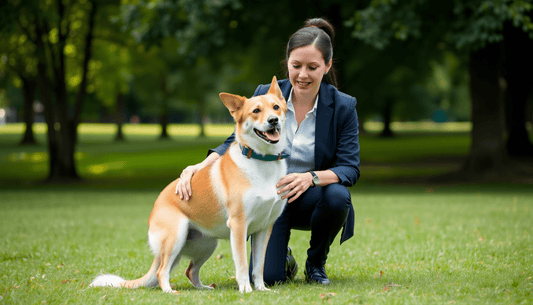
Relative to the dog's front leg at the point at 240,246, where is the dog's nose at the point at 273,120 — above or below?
above

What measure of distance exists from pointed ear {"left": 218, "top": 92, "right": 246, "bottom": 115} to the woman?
26.9 inches

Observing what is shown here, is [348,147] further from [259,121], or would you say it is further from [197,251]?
[197,251]

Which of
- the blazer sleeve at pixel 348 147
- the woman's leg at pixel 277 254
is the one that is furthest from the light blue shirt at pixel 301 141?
the woman's leg at pixel 277 254

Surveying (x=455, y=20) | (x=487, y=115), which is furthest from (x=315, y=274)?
(x=487, y=115)

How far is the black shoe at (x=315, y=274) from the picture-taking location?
4.70m

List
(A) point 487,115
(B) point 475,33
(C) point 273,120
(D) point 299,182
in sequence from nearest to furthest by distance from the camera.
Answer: (C) point 273,120 < (D) point 299,182 < (B) point 475,33 < (A) point 487,115

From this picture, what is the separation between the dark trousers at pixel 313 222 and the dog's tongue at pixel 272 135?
916 mm

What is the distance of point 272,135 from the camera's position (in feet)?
12.5

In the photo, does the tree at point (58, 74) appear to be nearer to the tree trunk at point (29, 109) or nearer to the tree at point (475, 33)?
the tree at point (475, 33)

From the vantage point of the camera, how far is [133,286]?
169 inches

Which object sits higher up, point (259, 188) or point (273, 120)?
point (273, 120)

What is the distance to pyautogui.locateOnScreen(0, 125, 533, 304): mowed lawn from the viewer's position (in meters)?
4.03

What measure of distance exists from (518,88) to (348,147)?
921 inches

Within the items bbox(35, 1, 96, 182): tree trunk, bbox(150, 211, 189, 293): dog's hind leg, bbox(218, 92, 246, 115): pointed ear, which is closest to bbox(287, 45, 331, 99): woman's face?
bbox(218, 92, 246, 115): pointed ear
